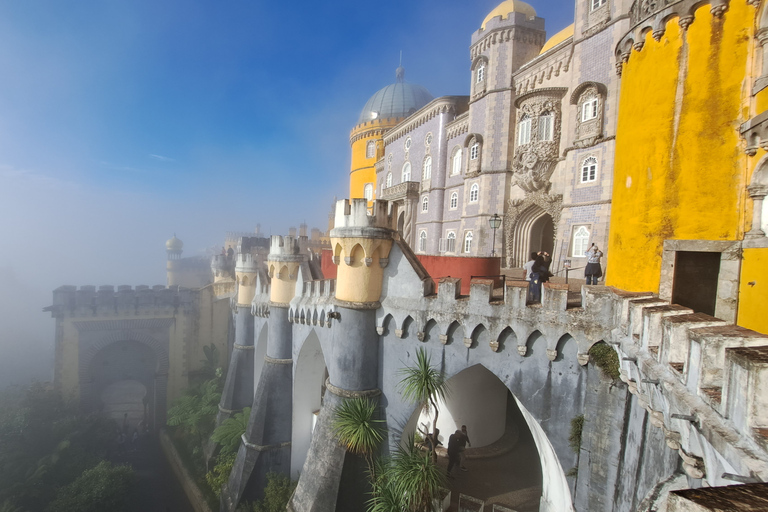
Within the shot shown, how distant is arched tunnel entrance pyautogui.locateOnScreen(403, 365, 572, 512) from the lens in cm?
1046

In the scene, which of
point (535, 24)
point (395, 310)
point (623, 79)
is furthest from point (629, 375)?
point (535, 24)

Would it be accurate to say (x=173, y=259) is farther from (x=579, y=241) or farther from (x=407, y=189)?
(x=579, y=241)

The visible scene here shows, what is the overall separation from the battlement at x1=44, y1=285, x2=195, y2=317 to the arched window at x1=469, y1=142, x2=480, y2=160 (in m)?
21.0

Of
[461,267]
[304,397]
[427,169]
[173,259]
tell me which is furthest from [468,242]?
[173,259]

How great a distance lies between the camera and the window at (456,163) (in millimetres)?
26484

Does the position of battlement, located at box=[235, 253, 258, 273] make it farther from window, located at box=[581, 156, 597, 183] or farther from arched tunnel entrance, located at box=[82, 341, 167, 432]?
window, located at box=[581, 156, 597, 183]

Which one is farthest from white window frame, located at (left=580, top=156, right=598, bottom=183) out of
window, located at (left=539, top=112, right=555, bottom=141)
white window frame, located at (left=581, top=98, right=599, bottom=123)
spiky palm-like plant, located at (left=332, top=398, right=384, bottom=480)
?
spiky palm-like plant, located at (left=332, top=398, right=384, bottom=480)

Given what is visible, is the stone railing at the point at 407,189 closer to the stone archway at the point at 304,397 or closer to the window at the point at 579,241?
the window at the point at 579,241

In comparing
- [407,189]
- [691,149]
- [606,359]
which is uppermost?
[407,189]

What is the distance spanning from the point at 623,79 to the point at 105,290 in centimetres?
2885

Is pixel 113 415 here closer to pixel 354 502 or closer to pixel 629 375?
pixel 354 502

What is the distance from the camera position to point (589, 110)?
17453mm

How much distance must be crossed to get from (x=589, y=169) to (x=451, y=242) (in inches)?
424

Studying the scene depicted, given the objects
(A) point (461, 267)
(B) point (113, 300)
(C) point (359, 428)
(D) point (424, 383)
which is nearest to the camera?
(D) point (424, 383)
